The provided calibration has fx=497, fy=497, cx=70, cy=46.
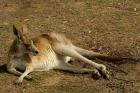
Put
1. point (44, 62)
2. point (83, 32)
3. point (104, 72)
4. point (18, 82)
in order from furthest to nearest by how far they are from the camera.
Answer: point (83, 32) → point (44, 62) → point (104, 72) → point (18, 82)

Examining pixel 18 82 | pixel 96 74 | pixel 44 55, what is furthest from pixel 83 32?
pixel 18 82

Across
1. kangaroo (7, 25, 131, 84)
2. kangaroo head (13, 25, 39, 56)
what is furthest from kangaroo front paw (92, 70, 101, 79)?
kangaroo head (13, 25, 39, 56)

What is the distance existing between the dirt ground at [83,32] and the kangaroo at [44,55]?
0.40 ft

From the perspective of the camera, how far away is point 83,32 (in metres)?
9.02

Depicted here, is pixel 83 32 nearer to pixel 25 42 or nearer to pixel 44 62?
pixel 44 62

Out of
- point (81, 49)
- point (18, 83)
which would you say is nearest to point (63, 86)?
point (18, 83)

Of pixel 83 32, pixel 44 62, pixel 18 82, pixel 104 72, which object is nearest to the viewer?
pixel 18 82

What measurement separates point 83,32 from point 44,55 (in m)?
1.78

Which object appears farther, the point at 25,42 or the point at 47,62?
the point at 47,62

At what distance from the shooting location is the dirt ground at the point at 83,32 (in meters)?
6.77

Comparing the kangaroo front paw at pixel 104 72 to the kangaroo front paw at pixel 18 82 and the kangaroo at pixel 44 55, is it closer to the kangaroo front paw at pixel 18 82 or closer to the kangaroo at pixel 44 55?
the kangaroo at pixel 44 55

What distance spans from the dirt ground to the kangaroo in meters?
0.12

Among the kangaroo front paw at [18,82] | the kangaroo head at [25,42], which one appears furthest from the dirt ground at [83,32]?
the kangaroo head at [25,42]

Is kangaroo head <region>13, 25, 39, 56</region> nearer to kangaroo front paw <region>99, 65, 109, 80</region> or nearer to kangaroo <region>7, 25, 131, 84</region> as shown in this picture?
kangaroo <region>7, 25, 131, 84</region>
